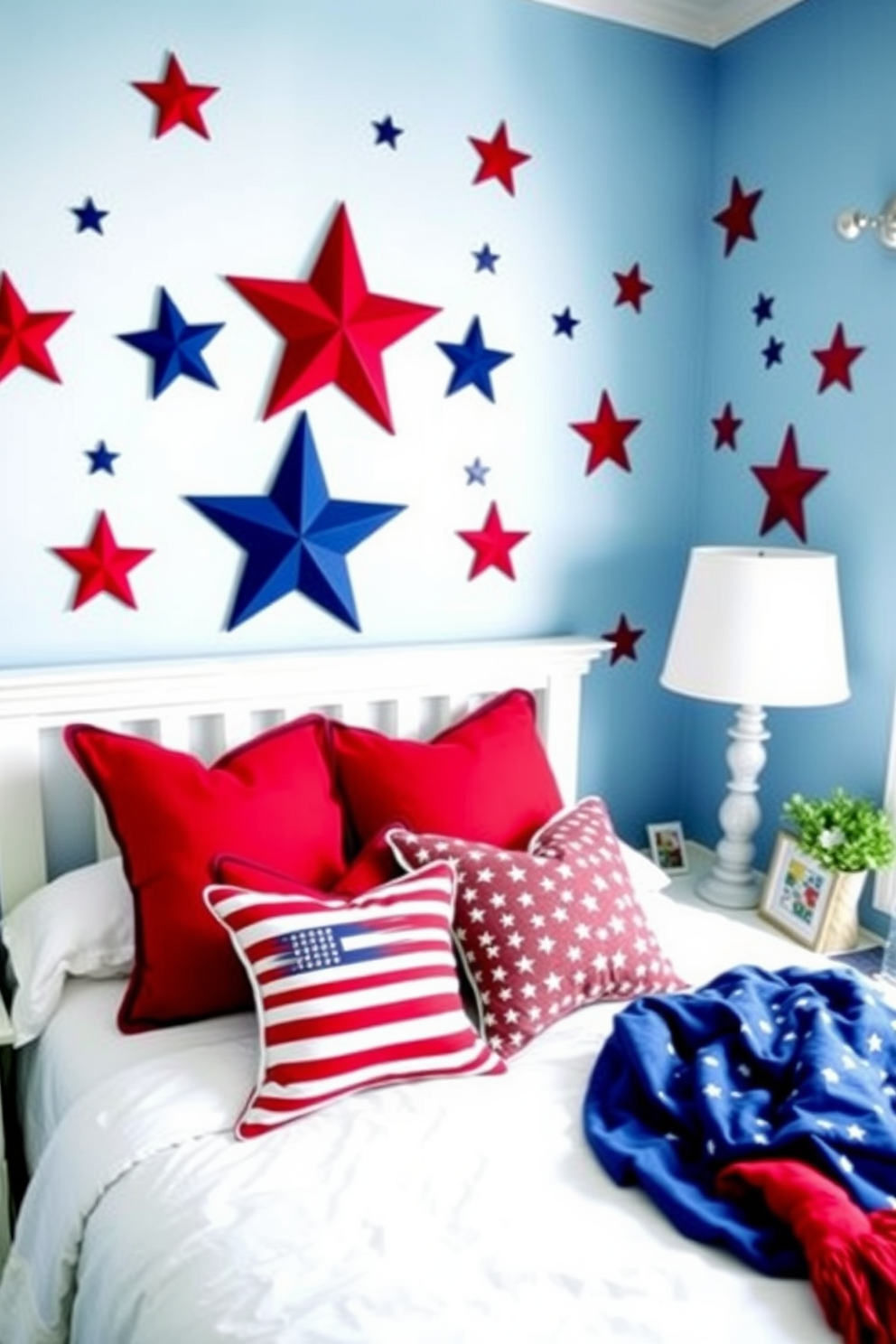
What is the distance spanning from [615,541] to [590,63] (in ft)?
3.29

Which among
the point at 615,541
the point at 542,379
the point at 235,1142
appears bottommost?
the point at 235,1142

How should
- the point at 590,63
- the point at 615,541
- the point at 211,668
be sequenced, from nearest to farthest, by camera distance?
the point at 211,668, the point at 590,63, the point at 615,541

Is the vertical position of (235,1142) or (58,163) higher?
(58,163)

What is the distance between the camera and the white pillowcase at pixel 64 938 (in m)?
1.51

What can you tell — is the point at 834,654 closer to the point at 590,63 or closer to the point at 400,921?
the point at 400,921

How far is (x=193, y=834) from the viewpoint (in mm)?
1504

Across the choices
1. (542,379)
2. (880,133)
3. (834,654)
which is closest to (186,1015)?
(834,654)

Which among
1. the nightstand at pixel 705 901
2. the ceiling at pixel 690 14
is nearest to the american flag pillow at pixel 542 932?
the nightstand at pixel 705 901

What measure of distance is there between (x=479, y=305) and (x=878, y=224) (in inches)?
30.2

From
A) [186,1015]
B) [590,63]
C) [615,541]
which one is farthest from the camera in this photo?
[615,541]

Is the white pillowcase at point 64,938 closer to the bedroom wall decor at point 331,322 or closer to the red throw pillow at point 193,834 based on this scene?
the red throw pillow at point 193,834

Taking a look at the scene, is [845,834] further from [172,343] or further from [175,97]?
[175,97]

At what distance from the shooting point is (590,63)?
6.72ft

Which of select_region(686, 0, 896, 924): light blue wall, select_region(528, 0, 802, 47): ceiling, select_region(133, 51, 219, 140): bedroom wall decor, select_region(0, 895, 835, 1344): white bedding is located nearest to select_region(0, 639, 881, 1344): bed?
select_region(0, 895, 835, 1344): white bedding
